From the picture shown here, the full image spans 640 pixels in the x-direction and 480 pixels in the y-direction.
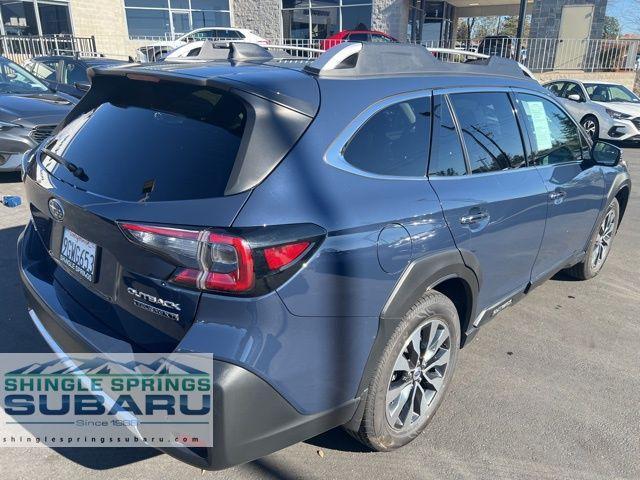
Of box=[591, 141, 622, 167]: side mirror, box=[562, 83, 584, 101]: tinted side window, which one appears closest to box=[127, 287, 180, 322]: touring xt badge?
box=[591, 141, 622, 167]: side mirror

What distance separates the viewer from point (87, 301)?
Result: 89.4 inches

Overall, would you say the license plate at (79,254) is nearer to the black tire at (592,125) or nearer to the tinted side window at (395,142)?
the tinted side window at (395,142)

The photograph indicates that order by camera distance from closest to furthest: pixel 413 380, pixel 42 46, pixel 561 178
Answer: pixel 413 380 < pixel 561 178 < pixel 42 46

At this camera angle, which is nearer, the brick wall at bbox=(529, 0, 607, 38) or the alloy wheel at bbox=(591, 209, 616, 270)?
the alloy wheel at bbox=(591, 209, 616, 270)

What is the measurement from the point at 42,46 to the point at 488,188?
20.7 meters

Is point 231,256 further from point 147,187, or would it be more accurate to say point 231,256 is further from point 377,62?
point 377,62

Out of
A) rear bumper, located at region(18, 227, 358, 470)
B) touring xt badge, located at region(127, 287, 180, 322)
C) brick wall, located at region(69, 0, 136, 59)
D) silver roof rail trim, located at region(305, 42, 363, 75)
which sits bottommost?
rear bumper, located at region(18, 227, 358, 470)

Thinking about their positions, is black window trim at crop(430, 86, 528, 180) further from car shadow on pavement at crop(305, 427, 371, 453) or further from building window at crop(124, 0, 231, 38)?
building window at crop(124, 0, 231, 38)

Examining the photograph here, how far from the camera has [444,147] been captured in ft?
8.74

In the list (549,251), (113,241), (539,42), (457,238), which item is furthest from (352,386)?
(539,42)

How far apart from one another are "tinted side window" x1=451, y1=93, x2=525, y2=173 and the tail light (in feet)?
4.62

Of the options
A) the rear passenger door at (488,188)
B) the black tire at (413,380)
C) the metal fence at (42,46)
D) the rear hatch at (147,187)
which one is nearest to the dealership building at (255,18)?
the metal fence at (42,46)

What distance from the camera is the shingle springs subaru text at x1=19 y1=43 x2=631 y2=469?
1848mm

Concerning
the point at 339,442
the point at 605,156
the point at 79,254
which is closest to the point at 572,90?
the point at 605,156
